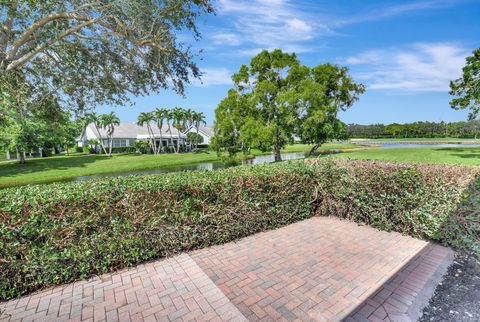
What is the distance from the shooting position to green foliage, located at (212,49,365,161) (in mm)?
18156

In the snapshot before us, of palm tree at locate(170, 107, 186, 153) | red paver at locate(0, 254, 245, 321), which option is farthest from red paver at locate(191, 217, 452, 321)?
palm tree at locate(170, 107, 186, 153)

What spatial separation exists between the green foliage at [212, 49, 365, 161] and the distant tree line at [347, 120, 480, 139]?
48735 mm

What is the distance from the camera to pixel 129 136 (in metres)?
48.3

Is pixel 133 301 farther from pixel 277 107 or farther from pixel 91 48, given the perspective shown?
pixel 277 107

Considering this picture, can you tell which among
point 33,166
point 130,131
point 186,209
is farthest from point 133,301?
point 130,131

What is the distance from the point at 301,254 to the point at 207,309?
2.01 m

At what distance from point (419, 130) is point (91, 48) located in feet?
310

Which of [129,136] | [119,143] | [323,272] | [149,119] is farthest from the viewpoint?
[129,136]

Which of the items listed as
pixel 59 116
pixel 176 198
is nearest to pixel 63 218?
pixel 176 198

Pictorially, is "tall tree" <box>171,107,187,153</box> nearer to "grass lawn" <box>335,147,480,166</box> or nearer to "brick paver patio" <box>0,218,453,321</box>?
"grass lawn" <box>335,147,480,166</box>

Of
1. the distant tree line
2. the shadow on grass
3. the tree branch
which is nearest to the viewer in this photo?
the tree branch

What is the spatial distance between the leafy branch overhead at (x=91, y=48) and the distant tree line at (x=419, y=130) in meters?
64.9

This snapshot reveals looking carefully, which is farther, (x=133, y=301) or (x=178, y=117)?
(x=178, y=117)

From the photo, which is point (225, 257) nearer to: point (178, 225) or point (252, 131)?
point (178, 225)
